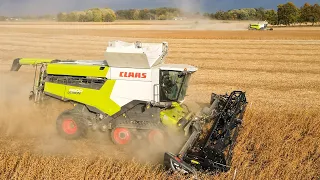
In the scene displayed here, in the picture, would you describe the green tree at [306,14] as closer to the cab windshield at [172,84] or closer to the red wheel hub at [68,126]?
the cab windshield at [172,84]

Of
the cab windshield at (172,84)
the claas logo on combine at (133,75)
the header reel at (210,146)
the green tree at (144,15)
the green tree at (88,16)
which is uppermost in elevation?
the green tree at (144,15)

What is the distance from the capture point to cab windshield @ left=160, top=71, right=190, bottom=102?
8.46m

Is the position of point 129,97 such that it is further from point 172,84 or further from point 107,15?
point 107,15

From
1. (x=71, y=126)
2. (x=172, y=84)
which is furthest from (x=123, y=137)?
(x=172, y=84)

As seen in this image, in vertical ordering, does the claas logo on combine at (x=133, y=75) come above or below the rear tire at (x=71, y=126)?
above

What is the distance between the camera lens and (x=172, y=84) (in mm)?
8539

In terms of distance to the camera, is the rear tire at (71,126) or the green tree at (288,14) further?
the green tree at (288,14)

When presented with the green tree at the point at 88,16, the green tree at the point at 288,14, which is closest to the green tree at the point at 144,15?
the green tree at the point at 88,16

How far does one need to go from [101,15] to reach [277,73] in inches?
2956

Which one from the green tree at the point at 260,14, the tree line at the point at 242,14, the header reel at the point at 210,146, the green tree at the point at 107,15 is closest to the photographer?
the header reel at the point at 210,146

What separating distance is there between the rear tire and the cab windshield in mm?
2132

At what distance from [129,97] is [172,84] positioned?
108cm

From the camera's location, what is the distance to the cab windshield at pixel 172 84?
846 cm

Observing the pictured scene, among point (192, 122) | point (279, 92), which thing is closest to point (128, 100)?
point (192, 122)
